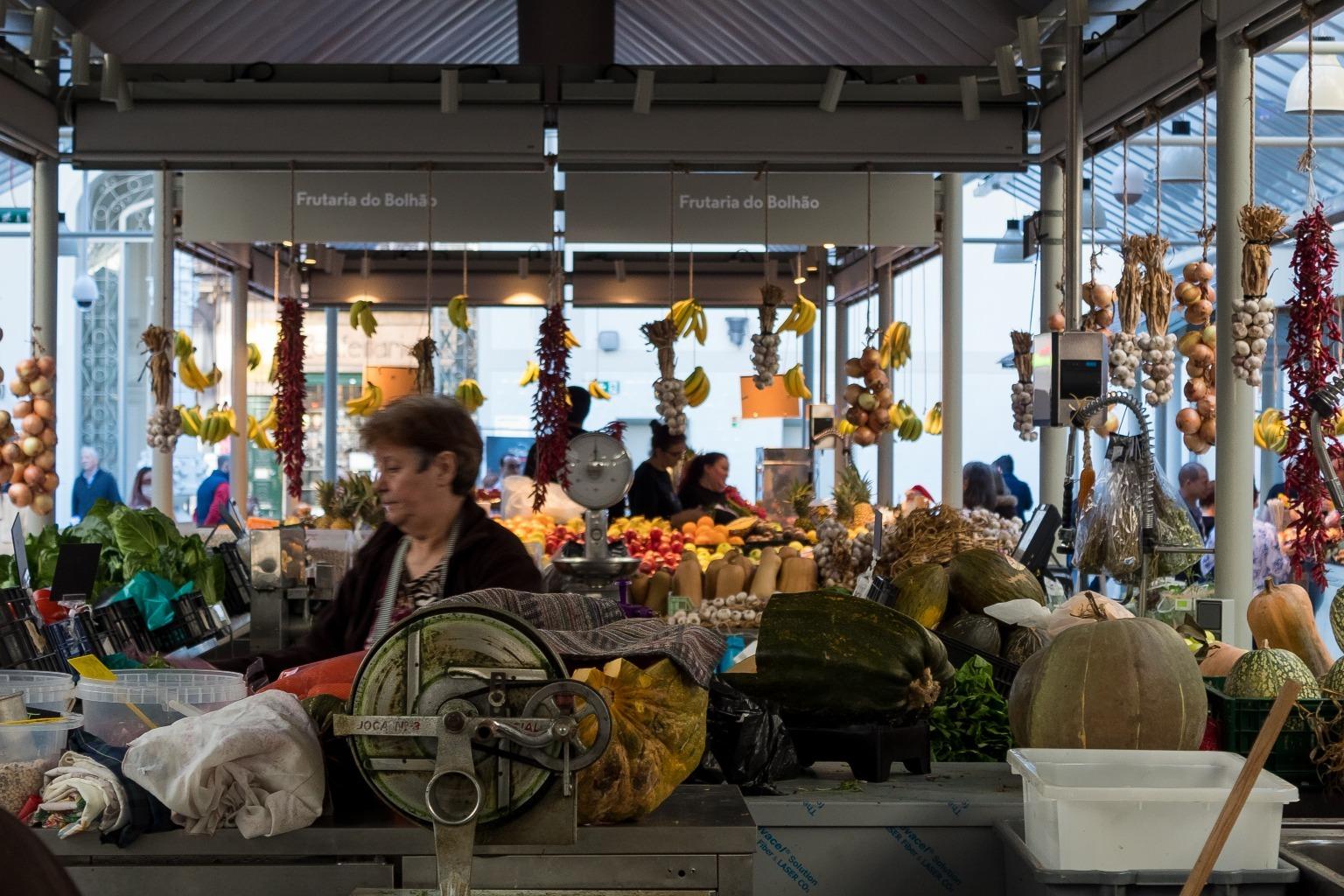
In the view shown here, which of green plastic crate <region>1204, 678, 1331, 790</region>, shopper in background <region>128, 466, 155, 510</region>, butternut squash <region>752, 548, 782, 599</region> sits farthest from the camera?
shopper in background <region>128, 466, 155, 510</region>

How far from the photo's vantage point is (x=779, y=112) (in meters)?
6.61

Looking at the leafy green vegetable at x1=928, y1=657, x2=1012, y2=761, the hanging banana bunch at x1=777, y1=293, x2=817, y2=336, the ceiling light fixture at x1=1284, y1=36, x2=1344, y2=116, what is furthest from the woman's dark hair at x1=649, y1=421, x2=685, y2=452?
the leafy green vegetable at x1=928, y1=657, x2=1012, y2=761

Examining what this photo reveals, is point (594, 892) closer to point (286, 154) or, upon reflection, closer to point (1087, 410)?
point (1087, 410)

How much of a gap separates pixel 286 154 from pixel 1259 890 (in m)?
5.71

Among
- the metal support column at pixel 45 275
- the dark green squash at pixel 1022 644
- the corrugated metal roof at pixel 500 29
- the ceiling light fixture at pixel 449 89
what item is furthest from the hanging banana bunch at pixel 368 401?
the dark green squash at pixel 1022 644

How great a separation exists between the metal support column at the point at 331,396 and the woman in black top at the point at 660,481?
25.7ft

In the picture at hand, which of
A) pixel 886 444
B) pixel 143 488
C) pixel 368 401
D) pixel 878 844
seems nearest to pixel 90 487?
pixel 143 488

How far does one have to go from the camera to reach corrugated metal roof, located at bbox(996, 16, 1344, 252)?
895 cm

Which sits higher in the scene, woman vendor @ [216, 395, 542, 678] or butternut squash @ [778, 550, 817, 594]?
woman vendor @ [216, 395, 542, 678]

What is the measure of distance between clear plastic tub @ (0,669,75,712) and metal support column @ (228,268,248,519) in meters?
9.83

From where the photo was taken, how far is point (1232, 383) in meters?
4.84

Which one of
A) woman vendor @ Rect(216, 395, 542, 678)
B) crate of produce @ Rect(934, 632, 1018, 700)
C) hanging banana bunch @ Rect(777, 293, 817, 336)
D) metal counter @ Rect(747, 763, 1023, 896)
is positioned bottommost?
metal counter @ Rect(747, 763, 1023, 896)

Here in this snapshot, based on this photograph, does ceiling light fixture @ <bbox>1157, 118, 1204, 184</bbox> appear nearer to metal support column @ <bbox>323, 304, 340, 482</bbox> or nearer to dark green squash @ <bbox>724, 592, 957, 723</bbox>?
dark green squash @ <bbox>724, 592, 957, 723</bbox>

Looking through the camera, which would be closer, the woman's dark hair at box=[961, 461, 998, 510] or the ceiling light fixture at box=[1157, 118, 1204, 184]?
the ceiling light fixture at box=[1157, 118, 1204, 184]
